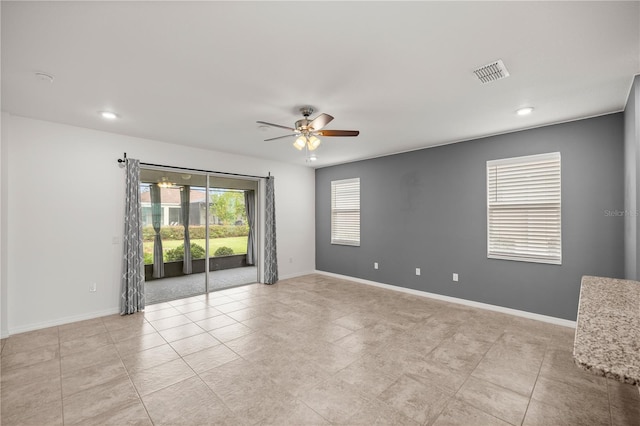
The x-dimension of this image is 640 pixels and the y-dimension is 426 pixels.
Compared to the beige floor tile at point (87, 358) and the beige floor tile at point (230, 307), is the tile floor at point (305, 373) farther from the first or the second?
the beige floor tile at point (230, 307)

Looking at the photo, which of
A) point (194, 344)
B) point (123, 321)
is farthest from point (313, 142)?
point (123, 321)

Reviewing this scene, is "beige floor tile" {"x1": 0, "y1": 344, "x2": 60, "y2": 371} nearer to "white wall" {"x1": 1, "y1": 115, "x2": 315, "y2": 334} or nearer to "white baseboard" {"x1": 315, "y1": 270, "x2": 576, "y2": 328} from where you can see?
"white wall" {"x1": 1, "y1": 115, "x2": 315, "y2": 334}

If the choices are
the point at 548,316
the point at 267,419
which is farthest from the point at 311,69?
the point at 548,316

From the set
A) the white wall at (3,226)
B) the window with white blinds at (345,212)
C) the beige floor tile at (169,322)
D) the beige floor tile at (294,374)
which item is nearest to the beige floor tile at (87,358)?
the beige floor tile at (169,322)

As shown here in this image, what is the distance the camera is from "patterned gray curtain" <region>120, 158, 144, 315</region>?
423 cm

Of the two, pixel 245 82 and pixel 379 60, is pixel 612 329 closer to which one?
pixel 379 60

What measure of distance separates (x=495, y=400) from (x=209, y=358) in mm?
2630

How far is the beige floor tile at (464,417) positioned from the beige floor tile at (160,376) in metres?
2.17

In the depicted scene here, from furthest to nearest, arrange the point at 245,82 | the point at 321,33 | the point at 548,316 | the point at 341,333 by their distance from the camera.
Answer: the point at 548,316
the point at 341,333
the point at 245,82
the point at 321,33

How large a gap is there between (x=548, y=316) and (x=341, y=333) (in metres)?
2.89

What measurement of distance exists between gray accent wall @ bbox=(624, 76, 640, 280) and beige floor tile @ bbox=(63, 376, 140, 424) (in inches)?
186

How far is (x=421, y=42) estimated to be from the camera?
2.04 m

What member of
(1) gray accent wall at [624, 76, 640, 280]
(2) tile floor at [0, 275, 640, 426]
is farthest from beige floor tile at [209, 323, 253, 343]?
(1) gray accent wall at [624, 76, 640, 280]

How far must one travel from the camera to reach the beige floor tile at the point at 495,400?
206 cm
